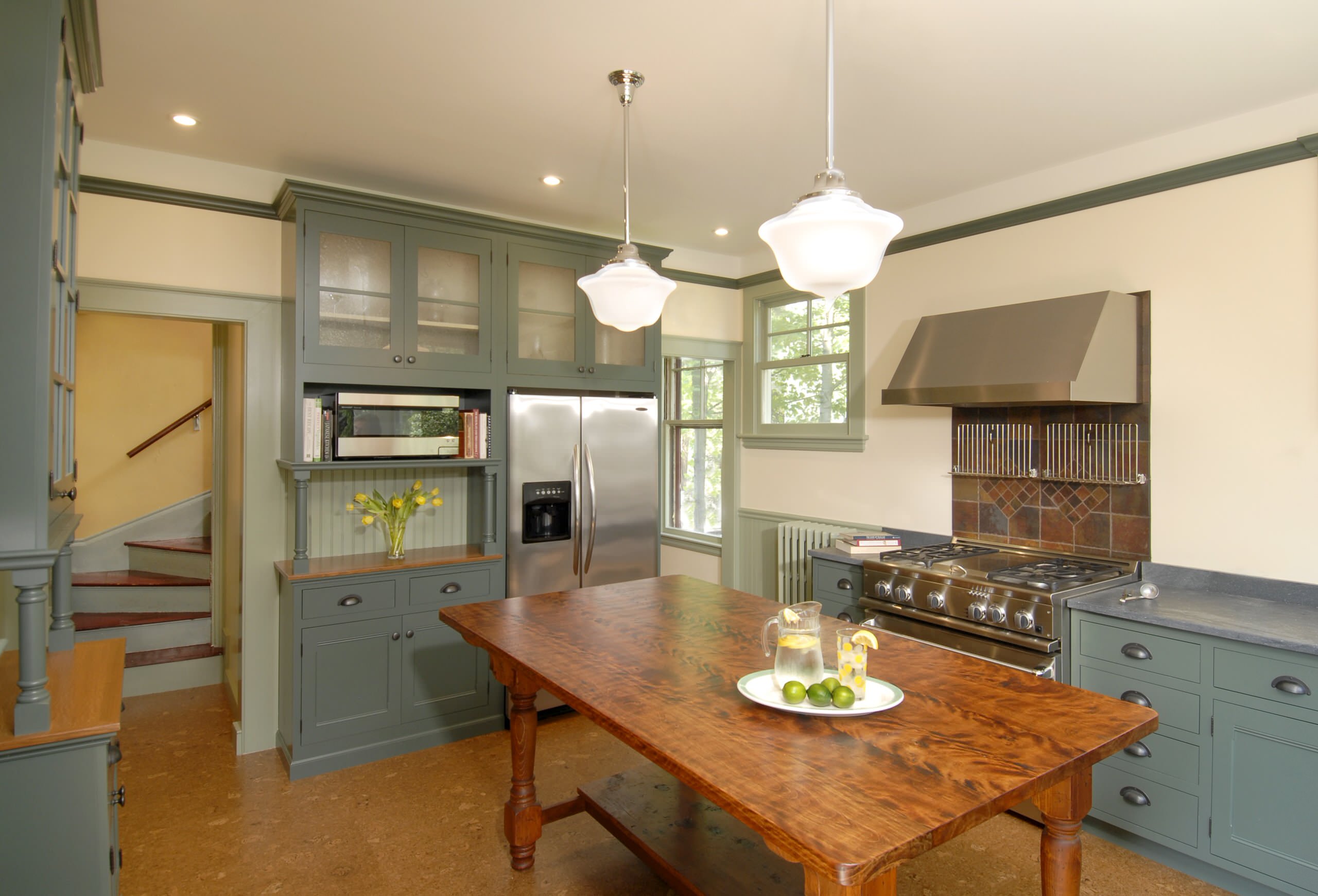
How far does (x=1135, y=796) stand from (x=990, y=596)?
803mm

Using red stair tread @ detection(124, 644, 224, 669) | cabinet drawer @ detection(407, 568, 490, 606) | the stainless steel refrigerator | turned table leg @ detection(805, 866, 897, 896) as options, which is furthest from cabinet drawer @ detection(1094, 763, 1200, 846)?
red stair tread @ detection(124, 644, 224, 669)

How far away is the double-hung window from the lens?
18.5 ft

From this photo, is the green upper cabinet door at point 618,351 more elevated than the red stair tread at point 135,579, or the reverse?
the green upper cabinet door at point 618,351

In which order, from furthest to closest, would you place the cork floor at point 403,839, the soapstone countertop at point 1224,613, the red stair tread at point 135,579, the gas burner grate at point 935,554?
the red stair tread at point 135,579 < the gas burner grate at point 935,554 < the cork floor at point 403,839 < the soapstone countertop at point 1224,613

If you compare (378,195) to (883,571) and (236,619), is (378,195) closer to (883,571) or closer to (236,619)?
(236,619)

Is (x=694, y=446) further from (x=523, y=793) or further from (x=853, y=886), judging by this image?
(x=853, y=886)

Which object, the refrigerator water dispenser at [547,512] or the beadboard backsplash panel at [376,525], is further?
the refrigerator water dispenser at [547,512]

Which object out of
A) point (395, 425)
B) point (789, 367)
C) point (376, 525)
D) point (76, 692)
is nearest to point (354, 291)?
point (395, 425)

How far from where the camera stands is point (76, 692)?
1.81 meters

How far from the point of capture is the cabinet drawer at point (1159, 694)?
2471mm

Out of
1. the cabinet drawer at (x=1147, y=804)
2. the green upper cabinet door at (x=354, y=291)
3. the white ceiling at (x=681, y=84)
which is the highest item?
the white ceiling at (x=681, y=84)

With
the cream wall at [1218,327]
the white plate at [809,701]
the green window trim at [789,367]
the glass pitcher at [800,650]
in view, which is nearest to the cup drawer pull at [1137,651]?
the cream wall at [1218,327]

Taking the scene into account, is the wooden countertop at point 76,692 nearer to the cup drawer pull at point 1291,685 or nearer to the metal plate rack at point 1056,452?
the cup drawer pull at point 1291,685

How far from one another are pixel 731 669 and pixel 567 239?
2.77m
